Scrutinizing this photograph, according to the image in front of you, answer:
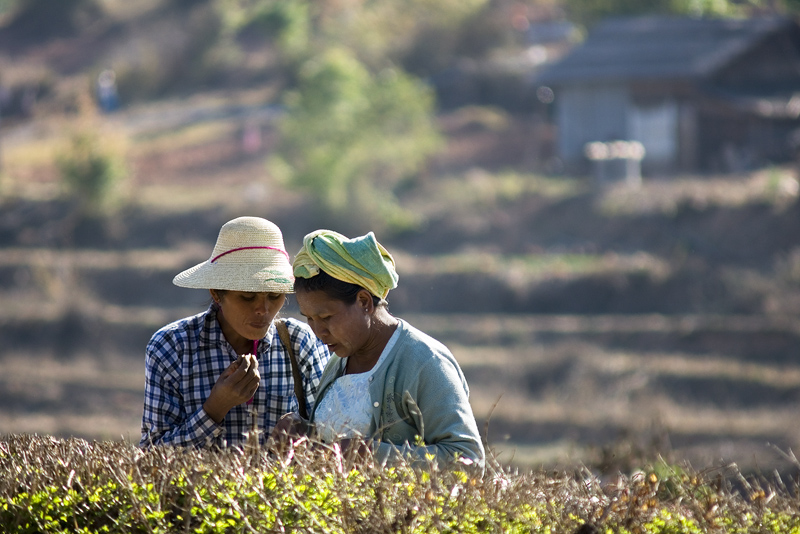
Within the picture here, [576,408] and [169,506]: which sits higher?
[169,506]

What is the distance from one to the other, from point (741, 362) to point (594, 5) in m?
19.5

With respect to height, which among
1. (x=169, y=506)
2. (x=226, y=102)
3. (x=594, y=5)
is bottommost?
(x=169, y=506)

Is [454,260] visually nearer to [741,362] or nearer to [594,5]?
[741,362]

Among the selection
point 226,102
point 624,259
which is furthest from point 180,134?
point 624,259

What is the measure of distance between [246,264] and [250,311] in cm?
16

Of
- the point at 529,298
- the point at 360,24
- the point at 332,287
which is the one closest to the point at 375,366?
the point at 332,287

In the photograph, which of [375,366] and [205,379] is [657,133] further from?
[375,366]

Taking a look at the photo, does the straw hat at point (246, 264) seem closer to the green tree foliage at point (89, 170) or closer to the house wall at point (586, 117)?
the green tree foliage at point (89, 170)

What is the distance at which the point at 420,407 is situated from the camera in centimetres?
292

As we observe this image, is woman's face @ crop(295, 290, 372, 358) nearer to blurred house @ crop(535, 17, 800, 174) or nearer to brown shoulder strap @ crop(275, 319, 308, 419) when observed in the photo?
brown shoulder strap @ crop(275, 319, 308, 419)

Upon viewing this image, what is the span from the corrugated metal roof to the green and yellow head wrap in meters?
23.0

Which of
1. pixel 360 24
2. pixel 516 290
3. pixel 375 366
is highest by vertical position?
pixel 360 24

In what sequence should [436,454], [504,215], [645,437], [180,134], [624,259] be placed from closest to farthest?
[436,454] < [645,437] < [624,259] < [504,215] < [180,134]

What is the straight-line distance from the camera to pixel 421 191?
1011 inches
